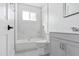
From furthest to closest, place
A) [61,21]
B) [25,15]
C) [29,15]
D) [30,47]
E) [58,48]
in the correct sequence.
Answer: [29,15] < [25,15] < [30,47] < [61,21] < [58,48]

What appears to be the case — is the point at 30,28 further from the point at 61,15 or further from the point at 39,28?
the point at 61,15

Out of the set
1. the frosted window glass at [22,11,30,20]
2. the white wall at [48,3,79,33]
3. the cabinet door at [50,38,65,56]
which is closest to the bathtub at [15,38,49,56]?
the white wall at [48,3,79,33]

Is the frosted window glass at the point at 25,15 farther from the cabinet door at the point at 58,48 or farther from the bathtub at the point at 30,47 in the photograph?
the cabinet door at the point at 58,48

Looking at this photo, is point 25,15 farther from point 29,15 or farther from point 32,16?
point 32,16

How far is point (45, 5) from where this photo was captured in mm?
3697

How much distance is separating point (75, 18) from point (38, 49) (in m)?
1.52

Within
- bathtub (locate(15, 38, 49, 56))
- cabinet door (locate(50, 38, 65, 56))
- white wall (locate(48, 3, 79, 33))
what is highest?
white wall (locate(48, 3, 79, 33))

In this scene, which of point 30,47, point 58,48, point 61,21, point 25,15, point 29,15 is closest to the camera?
point 58,48

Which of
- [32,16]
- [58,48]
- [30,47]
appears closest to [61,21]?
[58,48]

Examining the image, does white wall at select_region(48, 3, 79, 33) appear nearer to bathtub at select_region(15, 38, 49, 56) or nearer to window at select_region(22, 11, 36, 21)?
bathtub at select_region(15, 38, 49, 56)

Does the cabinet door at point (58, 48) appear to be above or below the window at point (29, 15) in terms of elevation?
below

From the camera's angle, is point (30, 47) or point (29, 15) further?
point (29, 15)

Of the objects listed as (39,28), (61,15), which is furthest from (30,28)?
(61,15)

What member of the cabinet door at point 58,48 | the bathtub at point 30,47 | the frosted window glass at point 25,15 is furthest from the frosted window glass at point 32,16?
the cabinet door at point 58,48
